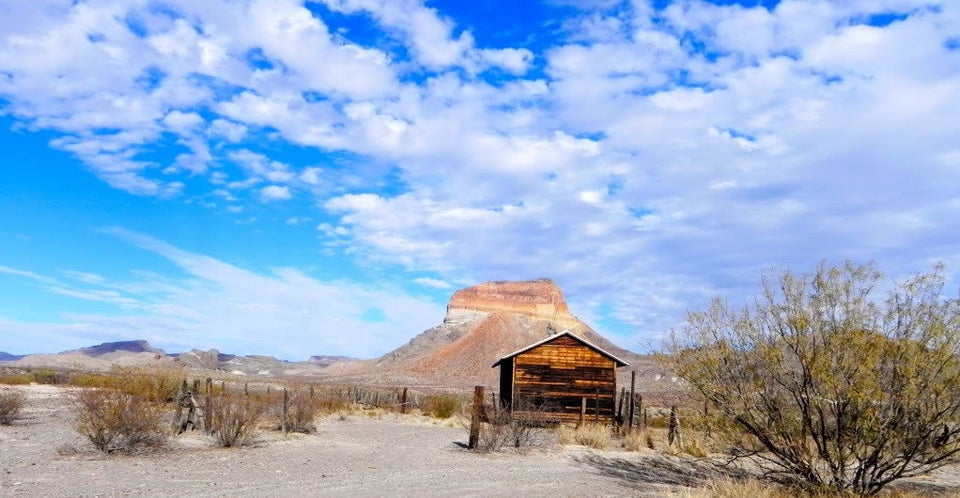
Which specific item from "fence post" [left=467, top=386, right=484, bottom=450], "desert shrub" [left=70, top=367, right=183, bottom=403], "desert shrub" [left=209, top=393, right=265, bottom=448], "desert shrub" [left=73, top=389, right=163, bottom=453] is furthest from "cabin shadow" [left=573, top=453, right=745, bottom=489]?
"desert shrub" [left=70, top=367, right=183, bottom=403]

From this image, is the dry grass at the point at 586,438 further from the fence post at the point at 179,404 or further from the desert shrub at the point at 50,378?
the desert shrub at the point at 50,378

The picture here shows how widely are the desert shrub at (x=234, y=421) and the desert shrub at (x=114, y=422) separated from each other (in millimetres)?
1437

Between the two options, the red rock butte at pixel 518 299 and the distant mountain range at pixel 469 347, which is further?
the red rock butte at pixel 518 299

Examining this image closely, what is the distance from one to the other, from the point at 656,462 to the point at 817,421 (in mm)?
5510

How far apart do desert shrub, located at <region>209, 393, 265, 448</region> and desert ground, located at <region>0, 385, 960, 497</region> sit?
308 mm

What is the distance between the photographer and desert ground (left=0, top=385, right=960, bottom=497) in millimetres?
10492

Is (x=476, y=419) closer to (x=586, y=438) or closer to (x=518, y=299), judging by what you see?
(x=586, y=438)

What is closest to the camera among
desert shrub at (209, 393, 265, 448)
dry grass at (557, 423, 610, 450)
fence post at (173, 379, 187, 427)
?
desert shrub at (209, 393, 265, 448)

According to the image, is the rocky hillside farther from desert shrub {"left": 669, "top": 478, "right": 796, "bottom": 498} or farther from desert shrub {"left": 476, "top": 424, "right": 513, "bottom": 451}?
desert shrub {"left": 669, "top": 478, "right": 796, "bottom": 498}

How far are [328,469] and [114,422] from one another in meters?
4.37

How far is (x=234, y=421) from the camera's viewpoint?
15445mm

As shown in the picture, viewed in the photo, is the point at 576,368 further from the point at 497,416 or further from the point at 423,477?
the point at 423,477

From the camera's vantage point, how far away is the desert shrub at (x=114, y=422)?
44.4 feet

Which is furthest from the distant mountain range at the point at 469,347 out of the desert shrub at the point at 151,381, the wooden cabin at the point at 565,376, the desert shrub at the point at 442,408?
the desert shrub at the point at 151,381
